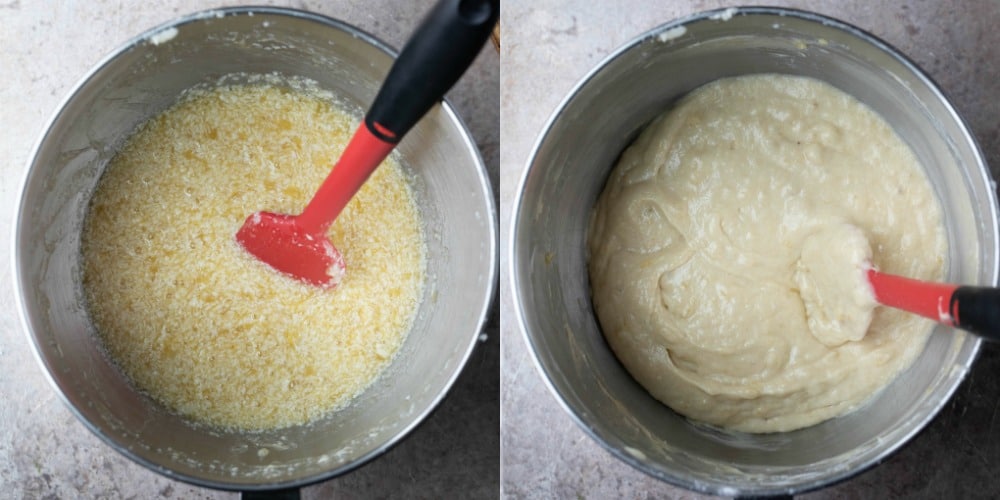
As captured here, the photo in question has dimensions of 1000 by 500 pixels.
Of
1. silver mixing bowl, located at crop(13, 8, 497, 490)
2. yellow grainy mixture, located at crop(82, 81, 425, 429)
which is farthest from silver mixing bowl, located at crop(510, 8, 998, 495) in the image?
yellow grainy mixture, located at crop(82, 81, 425, 429)

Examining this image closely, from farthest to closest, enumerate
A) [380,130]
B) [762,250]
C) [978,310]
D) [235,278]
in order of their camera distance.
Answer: [235,278]
[762,250]
[380,130]
[978,310]

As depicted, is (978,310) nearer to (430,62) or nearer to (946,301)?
(946,301)

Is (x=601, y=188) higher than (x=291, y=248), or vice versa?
(x=601, y=188)

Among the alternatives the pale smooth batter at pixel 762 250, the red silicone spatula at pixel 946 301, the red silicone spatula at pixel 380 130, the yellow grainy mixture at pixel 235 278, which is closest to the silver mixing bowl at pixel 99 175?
the yellow grainy mixture at pixel 235 278

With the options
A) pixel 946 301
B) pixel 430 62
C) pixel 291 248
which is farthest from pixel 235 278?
pixel 946 301

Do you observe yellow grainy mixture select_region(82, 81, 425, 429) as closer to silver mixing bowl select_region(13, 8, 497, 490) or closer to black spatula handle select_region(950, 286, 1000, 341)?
silver mixing bowl select_region(13, 8, 497, 490)

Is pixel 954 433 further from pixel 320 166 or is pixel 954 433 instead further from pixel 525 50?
pixel 320 166

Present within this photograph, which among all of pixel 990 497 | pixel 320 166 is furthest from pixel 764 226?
pixel 320 166
